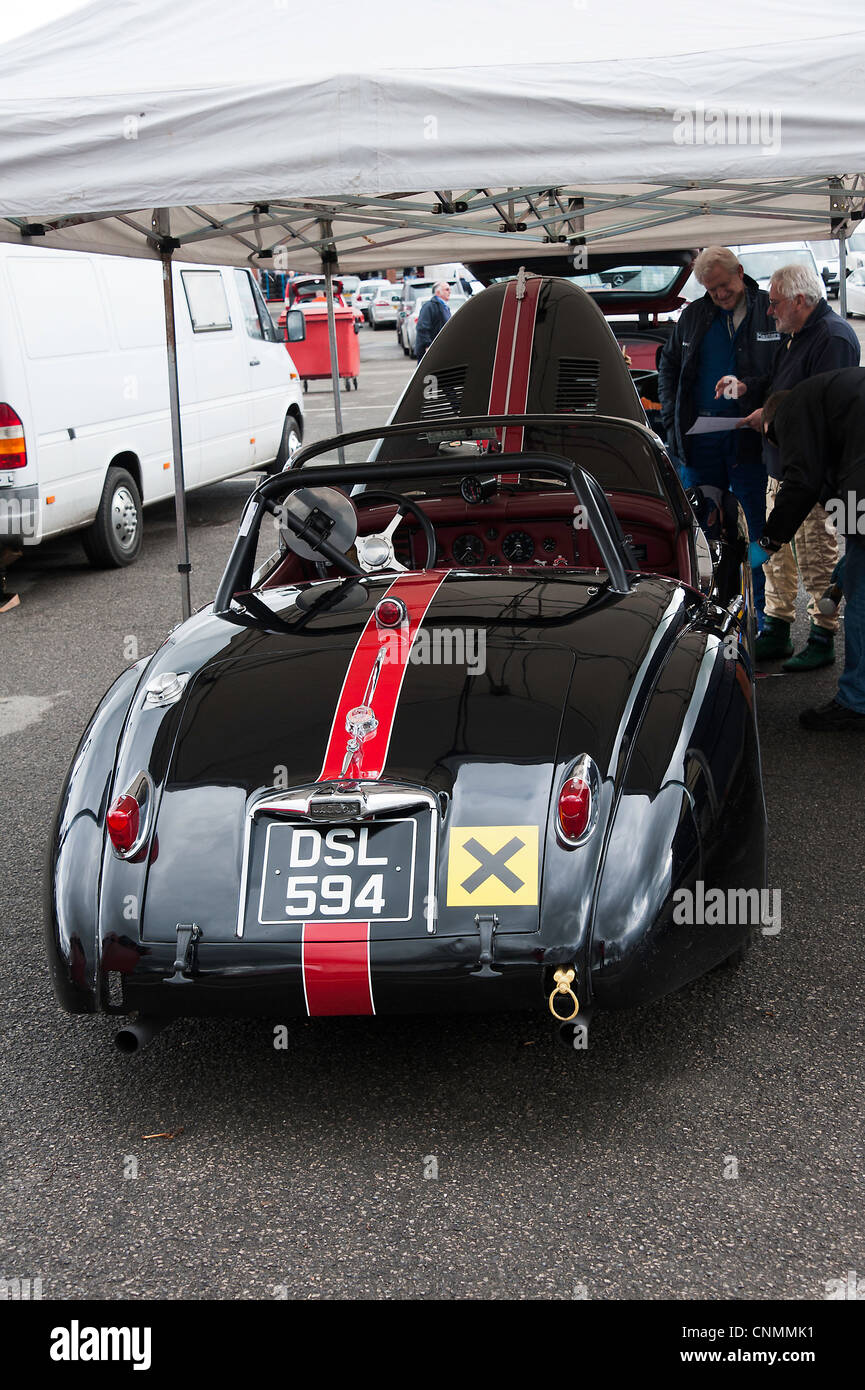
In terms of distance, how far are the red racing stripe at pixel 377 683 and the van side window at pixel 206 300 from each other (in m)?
7.93

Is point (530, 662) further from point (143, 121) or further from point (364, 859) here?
point (143, 121)

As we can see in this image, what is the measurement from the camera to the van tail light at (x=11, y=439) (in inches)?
323

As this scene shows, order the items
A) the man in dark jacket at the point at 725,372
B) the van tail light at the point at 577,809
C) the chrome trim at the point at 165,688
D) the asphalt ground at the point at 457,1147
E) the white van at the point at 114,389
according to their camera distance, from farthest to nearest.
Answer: the white van at the point at 114,389 < the man in dark jacket at the point at 725,372 < the chrome trim at the point at 165,688 < the van tail light at the point at 577,809 < the asphalt ground at the point at 457,1147

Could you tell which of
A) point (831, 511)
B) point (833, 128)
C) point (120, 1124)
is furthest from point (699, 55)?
point (120, 1124)

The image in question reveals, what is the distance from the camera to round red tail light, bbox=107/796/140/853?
121 inches

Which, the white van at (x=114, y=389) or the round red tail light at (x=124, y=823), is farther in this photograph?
the white van at (x=114, y=389)

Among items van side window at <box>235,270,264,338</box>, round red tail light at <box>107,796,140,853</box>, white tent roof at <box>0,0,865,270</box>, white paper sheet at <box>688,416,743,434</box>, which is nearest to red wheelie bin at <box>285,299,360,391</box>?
van side window at <box>235,270,264,338</box>

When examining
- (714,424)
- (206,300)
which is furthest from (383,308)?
(714,424)

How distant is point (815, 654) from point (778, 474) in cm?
95

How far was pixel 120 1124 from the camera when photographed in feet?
10.2

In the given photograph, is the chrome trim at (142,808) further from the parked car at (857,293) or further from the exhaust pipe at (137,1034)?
the parked car at (857,293)

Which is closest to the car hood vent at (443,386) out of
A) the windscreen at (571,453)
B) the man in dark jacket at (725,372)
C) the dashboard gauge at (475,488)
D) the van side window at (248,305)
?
the windscreen at (571,453)

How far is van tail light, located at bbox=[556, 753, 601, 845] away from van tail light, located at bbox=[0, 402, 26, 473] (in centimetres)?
624

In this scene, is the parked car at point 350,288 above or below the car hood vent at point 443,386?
above
